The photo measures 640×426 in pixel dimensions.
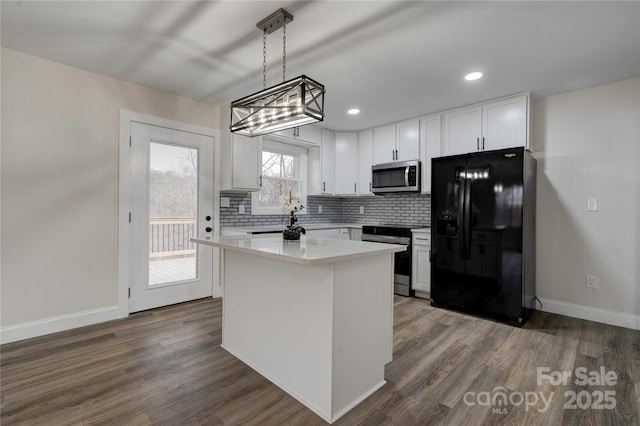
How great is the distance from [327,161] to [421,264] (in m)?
2.19

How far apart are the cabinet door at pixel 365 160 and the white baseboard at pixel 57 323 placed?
356 cm

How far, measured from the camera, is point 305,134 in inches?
181

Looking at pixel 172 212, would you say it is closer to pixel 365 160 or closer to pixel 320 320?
pixel 320 320

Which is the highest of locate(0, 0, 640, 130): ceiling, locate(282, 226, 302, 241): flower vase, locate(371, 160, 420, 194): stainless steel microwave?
locate(0, 0, 640, 130): ceiling

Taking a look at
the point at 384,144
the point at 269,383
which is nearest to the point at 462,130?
the point at 384,144

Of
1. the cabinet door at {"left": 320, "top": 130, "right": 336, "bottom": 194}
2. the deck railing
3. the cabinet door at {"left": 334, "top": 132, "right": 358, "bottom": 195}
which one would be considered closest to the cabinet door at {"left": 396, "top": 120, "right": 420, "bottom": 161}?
the cabinet door at {"left": 334, "top": 132, "right": 358, "bottom": 195}

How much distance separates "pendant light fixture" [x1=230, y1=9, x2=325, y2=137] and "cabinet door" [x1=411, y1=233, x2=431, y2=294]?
2.52 m

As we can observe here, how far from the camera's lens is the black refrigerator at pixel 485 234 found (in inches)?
119

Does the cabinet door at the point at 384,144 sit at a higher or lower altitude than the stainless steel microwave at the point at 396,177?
higher

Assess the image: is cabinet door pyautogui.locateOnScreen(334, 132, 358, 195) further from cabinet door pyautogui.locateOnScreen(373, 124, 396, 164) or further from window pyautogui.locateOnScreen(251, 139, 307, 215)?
window pyautogui.locateOnScreen(251, 139, 307, 215)

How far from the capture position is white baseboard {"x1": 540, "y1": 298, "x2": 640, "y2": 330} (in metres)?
2.98

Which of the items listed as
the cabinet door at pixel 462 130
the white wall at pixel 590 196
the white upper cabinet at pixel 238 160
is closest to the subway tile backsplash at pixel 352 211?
the white upper cabinet at pixel 238 160

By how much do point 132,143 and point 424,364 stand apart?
3509mm

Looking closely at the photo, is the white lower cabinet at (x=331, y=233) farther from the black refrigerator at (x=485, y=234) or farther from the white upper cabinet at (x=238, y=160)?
the black refrigerator at (x=485, y=234)
